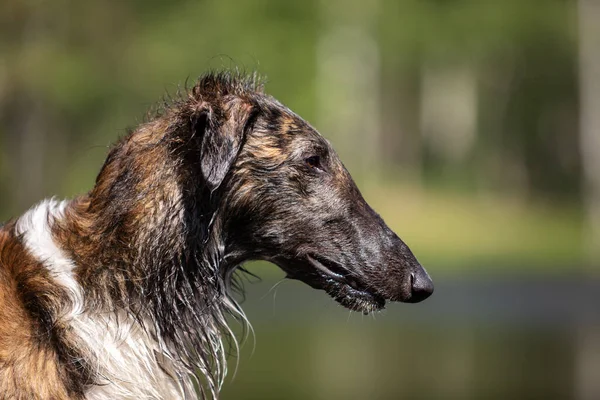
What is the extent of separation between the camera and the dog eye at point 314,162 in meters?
5.32

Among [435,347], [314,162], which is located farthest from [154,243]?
[435,347]

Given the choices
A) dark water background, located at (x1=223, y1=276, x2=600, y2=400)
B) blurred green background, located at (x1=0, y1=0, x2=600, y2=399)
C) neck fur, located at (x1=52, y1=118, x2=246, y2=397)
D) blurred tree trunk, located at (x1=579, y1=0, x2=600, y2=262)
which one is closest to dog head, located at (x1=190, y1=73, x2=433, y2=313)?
neck fur, located at (x1=52, y1=118, x2=246, y2=397)

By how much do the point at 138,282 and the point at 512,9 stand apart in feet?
116

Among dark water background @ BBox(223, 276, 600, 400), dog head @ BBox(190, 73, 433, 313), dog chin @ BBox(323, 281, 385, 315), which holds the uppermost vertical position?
dog head @ BBox(190, 73, 433, 313)

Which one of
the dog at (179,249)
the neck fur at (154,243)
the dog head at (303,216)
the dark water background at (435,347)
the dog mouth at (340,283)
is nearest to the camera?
the dog at (179,249)

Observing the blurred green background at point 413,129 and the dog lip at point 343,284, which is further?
the blurred green background at point 413,129

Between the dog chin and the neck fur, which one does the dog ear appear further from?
the dog chin

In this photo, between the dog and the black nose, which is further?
the black nose

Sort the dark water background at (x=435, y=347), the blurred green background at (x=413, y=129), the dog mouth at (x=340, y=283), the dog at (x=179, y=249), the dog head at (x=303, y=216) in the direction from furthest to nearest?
the blurred green background at (x=413, y=129) < the dark water background at (x=435, y=347) < the dog mouth at (x=340, y=283) < the dog head at (x=303, y=216) < the dog at (x=179, y=249)

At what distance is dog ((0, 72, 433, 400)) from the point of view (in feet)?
15.6

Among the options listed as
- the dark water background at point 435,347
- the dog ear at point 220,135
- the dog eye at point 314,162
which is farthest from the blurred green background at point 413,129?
the dog ear at point 220,135

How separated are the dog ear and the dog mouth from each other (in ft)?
2.28

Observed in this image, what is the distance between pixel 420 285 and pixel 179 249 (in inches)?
47.8

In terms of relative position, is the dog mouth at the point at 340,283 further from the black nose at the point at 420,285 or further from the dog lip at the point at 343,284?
the black nose at the point at 420,285
